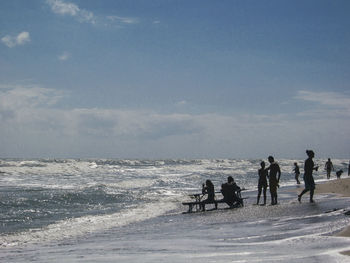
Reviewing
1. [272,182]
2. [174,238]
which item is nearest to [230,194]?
[272,182]

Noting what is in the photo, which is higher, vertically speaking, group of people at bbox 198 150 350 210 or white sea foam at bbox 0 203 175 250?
group of people at bbox 198 150 350 210

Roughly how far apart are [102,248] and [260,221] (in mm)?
4490

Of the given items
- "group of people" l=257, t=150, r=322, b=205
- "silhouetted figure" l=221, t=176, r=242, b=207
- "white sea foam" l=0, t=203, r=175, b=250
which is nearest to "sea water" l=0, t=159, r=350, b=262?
"white sea foam" l=0, t=203, r=175, b=250

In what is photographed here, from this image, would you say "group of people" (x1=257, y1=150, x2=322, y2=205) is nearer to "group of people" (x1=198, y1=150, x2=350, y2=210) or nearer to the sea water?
"group of people" (x1=198, y1=150, x2=350, y2=210)

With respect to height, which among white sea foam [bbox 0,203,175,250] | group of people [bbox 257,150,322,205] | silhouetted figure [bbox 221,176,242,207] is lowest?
white sea foam [bbox 0,203,175,250]

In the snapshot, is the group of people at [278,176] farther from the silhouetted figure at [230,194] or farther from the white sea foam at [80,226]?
the white sea foam at [80,226]

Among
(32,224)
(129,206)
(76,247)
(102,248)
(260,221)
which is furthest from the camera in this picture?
(129,206)

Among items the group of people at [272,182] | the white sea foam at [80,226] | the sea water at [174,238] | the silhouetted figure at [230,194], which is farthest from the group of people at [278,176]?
the white sea foam at [80,226]

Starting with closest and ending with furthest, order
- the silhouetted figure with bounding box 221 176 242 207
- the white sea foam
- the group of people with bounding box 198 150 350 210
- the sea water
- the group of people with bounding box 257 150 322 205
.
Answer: the sea water, the white sea foam, the group of people with bounding box 257 150 322 205, the group of people with bounding box 198 150 350 210, the silhouetted figure with bounding box 221 176 242 207

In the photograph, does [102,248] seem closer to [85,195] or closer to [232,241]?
[232,241]

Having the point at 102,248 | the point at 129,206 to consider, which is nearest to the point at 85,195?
the point at 129,206

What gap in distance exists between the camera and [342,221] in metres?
9.52

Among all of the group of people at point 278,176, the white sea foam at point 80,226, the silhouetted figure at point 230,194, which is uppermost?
the group of people at point 278,176

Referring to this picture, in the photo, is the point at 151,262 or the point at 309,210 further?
the point at 309,210
